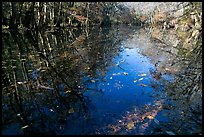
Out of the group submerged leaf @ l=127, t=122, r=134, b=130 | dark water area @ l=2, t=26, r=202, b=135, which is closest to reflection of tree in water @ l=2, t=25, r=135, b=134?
dark water area @ l=2, t=26, r=202, b=135

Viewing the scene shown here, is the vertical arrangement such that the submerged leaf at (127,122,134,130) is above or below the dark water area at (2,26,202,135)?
above

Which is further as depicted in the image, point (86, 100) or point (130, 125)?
point (86, 100)

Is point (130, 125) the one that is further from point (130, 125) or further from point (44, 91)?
point (44, 91)

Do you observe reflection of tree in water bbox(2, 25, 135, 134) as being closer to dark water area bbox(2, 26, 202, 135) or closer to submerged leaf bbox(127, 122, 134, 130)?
dark water area bbox(2, 26, 202, 135)

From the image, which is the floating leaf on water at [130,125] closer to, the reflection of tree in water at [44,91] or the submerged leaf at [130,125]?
the submerged leaf at [130,125]

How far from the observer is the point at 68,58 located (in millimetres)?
15820

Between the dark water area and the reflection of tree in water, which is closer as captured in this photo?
the dark water area

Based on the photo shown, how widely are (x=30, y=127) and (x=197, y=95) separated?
250 inches

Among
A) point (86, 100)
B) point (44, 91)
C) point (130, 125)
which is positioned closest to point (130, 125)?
point (130, 125)

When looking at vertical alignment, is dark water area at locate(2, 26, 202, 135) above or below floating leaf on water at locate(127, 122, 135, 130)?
below

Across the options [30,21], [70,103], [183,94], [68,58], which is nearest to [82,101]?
[70,103]

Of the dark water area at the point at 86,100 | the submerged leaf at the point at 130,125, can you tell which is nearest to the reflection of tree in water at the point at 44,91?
the dark water area at the point at 86,100

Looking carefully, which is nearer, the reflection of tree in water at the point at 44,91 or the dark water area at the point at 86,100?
the dark water area at the point at 86,100

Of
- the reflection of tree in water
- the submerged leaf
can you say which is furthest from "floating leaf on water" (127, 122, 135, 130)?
the reflection of tree in water
